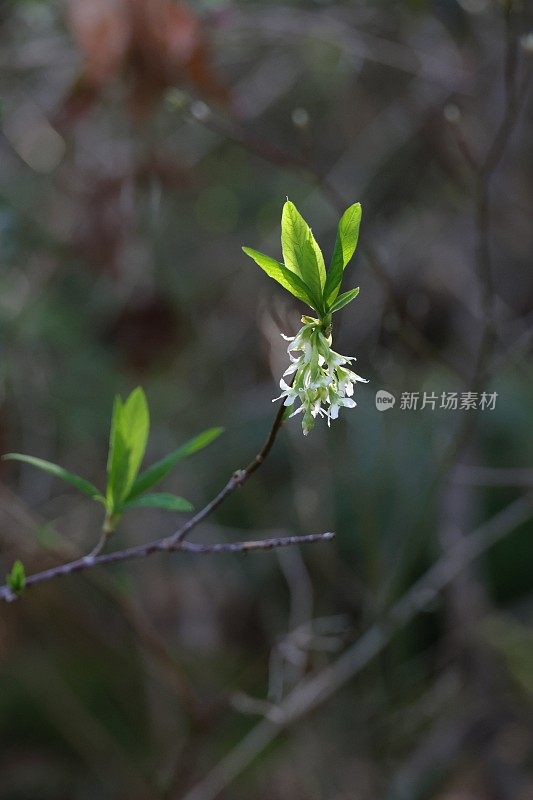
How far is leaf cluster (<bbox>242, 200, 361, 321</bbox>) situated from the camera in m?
0.60

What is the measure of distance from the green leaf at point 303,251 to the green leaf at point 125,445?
0.27 m

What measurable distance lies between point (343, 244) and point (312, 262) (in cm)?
3

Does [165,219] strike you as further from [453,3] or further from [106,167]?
[453,3]

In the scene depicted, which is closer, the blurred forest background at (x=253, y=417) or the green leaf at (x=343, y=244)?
the green leaf at (x=343, y=244)

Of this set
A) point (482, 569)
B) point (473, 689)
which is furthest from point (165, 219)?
point (473, 689)

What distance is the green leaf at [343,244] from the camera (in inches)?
23.5

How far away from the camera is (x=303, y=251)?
62 cm

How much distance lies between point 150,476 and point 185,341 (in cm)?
195
